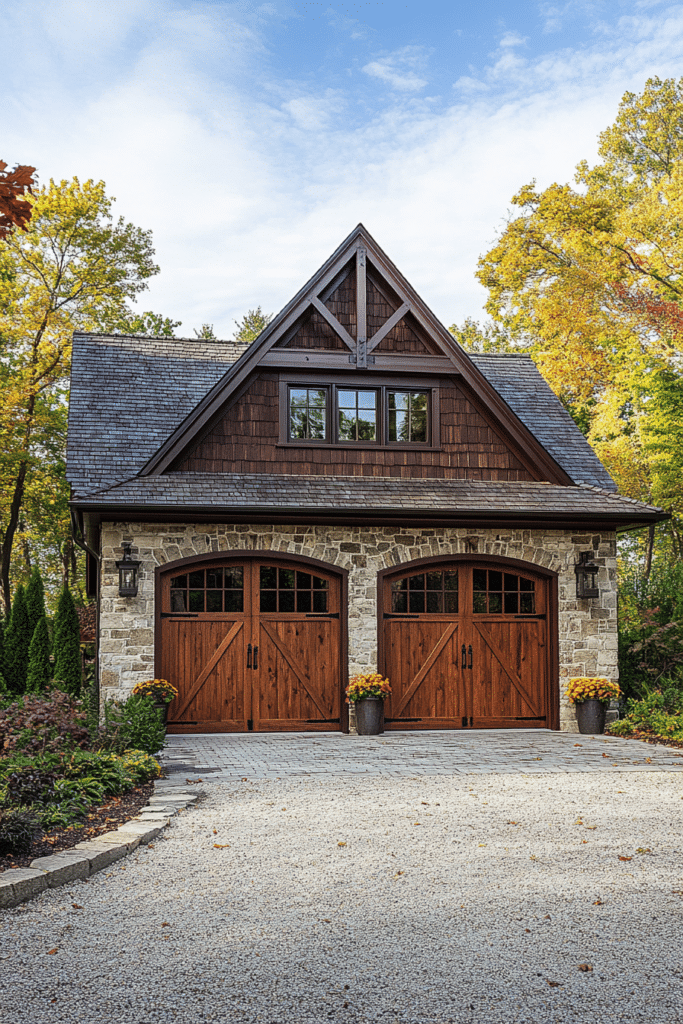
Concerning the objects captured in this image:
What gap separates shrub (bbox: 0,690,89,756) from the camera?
758 centimetres

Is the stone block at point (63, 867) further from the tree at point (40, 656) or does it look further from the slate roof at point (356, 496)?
the tree at point (40, 656)

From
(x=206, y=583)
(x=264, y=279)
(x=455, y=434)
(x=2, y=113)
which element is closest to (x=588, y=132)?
(x=264, y=279)

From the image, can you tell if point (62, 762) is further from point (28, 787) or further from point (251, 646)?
point (251, 646)

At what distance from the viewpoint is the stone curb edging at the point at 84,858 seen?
5.01 meters

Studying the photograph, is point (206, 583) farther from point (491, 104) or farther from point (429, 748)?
point (491, 104)

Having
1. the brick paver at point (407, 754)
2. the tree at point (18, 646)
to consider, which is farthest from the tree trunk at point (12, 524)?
the brick paver at point (407, 754)

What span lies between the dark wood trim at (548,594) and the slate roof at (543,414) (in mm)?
1886

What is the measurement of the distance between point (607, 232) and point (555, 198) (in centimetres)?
175

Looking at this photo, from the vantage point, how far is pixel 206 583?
1250cm

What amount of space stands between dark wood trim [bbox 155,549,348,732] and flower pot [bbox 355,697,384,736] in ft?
0.87

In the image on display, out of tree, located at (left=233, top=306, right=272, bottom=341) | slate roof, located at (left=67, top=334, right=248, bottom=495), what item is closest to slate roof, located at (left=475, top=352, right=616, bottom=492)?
slate roof, located at (left=67, top=334, right=248, bottom=495)

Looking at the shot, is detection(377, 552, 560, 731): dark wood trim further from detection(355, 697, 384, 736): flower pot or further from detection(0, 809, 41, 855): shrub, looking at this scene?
detection(0, 809, 41, 855): shrub

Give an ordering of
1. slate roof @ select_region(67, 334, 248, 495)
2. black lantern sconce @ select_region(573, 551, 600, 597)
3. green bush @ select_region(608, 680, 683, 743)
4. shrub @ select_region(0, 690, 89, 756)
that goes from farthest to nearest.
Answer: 1. slate roof @ select_region(67, 334, 248, 495)
2. black lantern sconce @ select_region(573, 551, 600, 597)
3. green bush @ select_region(608, 680, 683, 743)
4. shrub @ select_region(0, 690, 89, 756)

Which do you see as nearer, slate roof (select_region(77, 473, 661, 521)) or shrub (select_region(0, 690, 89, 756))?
shrub (select_region(0, 690, 89, 756))
